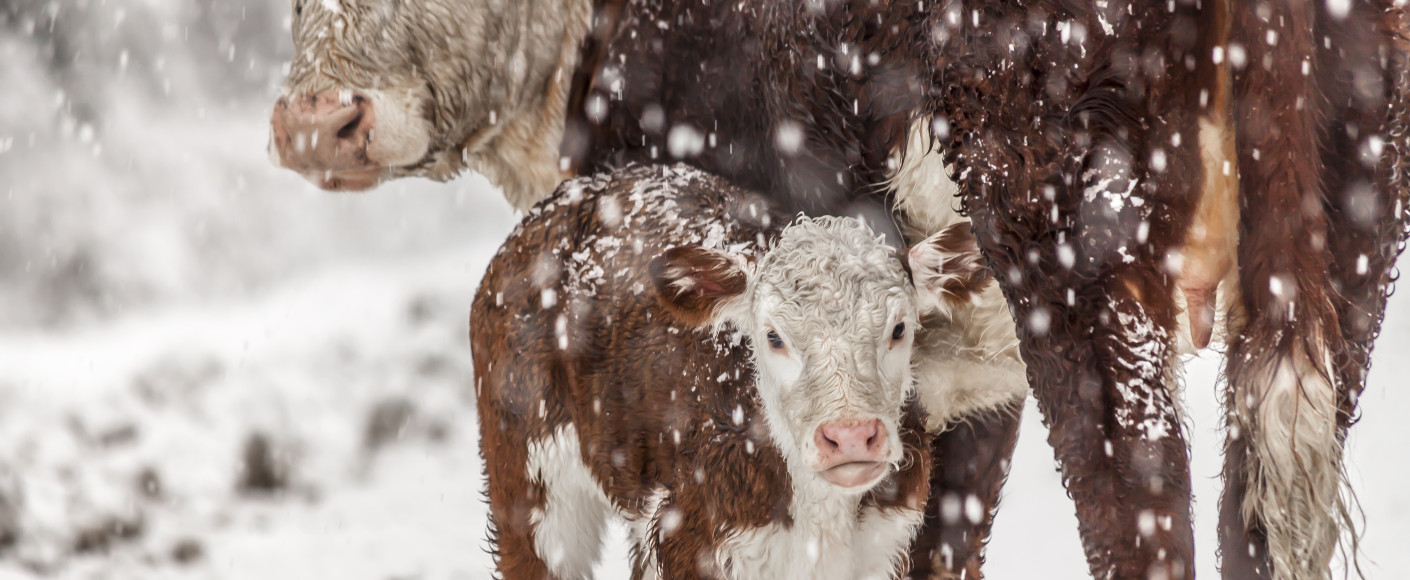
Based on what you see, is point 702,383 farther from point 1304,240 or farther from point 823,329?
point 1304,240

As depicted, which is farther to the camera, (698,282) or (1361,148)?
(698,282)

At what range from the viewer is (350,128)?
424cm

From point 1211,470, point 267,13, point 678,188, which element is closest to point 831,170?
point 678,188

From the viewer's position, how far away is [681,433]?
3.50 meters

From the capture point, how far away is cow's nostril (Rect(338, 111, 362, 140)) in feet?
13.8

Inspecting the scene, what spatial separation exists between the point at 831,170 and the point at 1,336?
6.16 m

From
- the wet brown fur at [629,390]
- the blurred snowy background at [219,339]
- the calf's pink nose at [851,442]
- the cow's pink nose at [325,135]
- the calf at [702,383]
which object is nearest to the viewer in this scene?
the calf's pink nose at [851,442]

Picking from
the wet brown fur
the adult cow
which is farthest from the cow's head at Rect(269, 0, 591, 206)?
the adult cow

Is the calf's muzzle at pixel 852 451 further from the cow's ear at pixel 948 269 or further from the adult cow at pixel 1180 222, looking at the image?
the cow's ear at pixel 948 269

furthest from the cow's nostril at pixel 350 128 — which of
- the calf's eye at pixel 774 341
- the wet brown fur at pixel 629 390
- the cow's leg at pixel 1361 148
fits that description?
the cow's leg at pixel 1361 148

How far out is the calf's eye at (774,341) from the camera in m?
3.32

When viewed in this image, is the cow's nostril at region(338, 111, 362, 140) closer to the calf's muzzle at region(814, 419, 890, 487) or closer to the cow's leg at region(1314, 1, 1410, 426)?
the calf's muzzle at region(814, 419, 890, 487)

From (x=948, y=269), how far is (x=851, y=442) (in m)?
0.63

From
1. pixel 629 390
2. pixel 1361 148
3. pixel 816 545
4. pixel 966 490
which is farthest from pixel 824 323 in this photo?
pixel 1361 148
